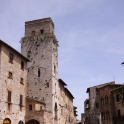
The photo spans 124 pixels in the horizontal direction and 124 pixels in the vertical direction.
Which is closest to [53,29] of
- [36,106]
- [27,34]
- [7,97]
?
[27,34]

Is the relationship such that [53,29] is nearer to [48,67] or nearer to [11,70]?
[48,67]

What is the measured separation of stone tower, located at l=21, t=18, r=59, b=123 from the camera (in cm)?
4328

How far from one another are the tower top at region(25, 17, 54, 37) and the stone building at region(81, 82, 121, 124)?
1801cm

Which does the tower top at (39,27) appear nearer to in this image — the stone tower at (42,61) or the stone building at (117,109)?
the stone tower at (42,61)

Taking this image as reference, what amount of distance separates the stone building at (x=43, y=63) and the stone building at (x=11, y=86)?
6.69m

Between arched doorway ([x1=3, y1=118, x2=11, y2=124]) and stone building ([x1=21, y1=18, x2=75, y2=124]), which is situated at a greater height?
stone building ([x1=21, y1=18, x2=75, y2=124])

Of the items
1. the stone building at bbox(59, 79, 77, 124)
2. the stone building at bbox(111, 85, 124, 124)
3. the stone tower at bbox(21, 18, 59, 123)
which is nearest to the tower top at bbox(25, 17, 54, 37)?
the stone tower at bbox(21, 18, 59, 123)

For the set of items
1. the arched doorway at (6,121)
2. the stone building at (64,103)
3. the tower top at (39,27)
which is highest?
the tower top at (39,27)

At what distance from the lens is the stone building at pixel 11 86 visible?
102 feet

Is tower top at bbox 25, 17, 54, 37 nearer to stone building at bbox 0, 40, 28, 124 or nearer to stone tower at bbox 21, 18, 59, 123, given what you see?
stone tower at bbox 21, 18, 59, 123

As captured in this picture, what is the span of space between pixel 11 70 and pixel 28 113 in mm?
8185

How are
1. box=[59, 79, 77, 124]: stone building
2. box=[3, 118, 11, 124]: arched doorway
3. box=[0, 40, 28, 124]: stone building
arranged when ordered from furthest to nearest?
box=[59, 79, 77, 124]: stone building → box=[0, 40, 28, 124]: stone building → box=[3, 118, 11, 124]: arched doorway

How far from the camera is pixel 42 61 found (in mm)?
45188

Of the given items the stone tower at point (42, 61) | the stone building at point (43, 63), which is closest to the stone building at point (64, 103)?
the stone building at point (43, 63)
